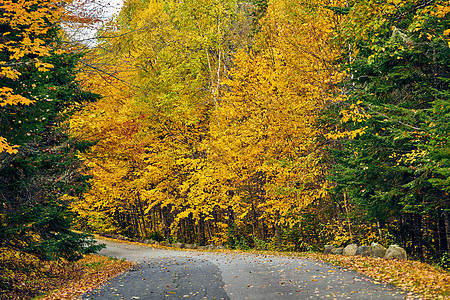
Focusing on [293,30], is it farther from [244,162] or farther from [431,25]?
[431,25]

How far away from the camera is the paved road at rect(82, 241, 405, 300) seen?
715 cm

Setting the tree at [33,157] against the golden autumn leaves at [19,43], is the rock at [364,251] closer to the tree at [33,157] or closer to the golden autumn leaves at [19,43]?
the tree at [33,157]

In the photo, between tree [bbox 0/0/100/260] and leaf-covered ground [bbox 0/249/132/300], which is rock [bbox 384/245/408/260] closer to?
leaf-covered ground [bbox 0/249/132/300]

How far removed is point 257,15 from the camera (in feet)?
76.5

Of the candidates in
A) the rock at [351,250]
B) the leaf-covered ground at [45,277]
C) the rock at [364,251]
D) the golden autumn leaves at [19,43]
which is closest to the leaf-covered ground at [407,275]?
the rock at [364,251]

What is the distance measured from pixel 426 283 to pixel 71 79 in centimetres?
1115

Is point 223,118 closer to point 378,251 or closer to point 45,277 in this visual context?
point 378,251

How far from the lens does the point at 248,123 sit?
16.8m

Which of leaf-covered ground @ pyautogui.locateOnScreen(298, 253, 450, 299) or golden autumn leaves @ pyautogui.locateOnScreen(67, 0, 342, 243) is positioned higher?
golden autumn leaves @ pyautogui.locateOnScreen(67, 0, 342, 243)

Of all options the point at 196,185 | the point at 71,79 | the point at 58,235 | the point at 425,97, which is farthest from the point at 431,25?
the point at 196,185

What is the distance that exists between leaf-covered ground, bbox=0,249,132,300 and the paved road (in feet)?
2.08

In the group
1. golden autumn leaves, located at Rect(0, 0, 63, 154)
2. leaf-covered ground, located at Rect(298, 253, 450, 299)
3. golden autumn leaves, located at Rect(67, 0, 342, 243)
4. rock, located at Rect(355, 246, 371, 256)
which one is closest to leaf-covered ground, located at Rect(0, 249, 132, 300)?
golden autumn leaves, located at Rect(0, 0, 63, 154)

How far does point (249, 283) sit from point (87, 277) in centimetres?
524

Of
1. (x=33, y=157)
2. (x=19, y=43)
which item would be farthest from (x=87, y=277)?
(x=19, y=43)
